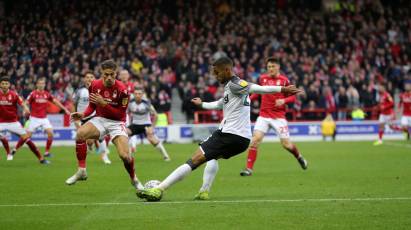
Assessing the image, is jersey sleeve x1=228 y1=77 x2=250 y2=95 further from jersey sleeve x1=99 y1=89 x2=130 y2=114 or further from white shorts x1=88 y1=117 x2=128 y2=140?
white shorts x1=88 y1=117 x2=128 y2=140

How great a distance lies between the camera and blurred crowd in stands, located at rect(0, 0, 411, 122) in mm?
30469

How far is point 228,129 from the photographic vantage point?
10.2 m

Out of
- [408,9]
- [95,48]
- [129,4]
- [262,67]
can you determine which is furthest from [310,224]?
[408,9]

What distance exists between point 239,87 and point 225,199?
1848 mm

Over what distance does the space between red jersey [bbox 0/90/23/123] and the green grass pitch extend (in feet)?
4.44

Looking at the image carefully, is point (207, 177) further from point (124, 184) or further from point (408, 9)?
point (408, 9)

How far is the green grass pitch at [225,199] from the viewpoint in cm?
828

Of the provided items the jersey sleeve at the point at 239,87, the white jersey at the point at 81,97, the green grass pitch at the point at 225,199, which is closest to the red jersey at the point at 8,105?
the green grass pitch at the point at 225,199

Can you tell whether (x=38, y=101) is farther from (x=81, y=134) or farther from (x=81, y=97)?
(x=81, y=134)


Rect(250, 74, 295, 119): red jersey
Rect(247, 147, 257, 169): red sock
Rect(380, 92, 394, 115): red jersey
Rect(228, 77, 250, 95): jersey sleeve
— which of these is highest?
Rect(228, 77, 250, 95): jersey sleeve

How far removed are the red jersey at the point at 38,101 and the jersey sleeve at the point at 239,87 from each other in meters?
11.1

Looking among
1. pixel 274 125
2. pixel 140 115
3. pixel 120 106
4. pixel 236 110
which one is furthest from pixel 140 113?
pixel 236 110

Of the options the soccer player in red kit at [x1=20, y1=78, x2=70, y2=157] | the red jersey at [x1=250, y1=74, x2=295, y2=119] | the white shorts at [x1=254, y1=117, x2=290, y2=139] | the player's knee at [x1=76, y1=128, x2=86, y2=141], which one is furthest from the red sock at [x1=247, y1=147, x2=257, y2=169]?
the soccer player in red kit at [x1=20, y1=78, x2=70, y2=157]

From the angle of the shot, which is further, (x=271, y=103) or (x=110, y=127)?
(x=271, y=103)
